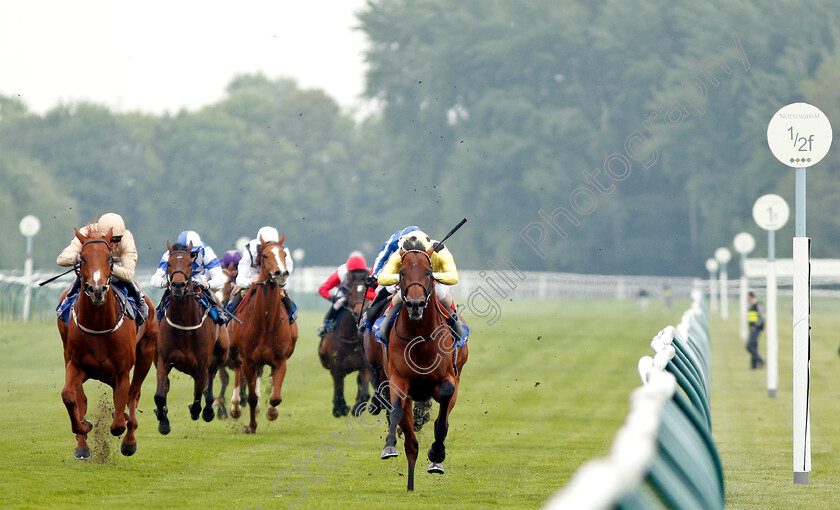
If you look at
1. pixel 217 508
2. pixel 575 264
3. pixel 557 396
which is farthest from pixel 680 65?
pixel 217 508

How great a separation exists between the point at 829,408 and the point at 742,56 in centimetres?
3964

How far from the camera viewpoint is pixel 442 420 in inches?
321

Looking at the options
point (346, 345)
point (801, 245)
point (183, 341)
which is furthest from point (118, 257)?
point (801, 245)

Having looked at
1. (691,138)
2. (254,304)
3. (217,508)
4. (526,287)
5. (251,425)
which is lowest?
(217,508)

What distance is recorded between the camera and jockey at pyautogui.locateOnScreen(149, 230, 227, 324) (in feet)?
33.7

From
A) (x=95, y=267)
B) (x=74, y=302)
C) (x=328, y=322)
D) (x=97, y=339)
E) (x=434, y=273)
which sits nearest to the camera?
(x=95, y=267)

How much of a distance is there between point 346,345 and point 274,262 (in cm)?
236

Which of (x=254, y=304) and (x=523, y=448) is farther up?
(x=254, y=304)

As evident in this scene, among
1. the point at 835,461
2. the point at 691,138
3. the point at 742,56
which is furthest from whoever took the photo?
the point at 691,138

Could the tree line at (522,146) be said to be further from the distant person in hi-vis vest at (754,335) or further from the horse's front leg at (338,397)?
the horse's front leg at (338,397)

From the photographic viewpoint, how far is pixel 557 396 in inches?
623

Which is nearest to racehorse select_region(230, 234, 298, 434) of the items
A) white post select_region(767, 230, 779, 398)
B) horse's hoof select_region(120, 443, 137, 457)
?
horse's hoof select_region(120, 443, 137, 457)

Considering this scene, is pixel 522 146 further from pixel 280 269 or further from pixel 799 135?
pixel 799 135

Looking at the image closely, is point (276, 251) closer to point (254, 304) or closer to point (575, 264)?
point (254, 304)
